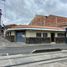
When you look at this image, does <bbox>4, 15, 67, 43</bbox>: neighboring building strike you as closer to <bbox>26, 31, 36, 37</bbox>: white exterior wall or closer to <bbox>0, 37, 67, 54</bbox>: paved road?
<bbox>26, 31, 36, 37</bbox>: white exterior wall

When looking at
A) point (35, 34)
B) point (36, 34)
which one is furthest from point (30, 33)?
point (36, 34)

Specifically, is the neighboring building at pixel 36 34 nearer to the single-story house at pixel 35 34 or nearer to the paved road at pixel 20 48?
the single-story house at pixel 35 34

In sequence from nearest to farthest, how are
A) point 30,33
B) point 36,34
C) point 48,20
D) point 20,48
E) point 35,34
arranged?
1. point 20,48
2. point 30,33
3. point 35,34
4. point 36,34
5. point 48,20

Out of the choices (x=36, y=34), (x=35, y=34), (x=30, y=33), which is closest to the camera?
(x=30, y=33)

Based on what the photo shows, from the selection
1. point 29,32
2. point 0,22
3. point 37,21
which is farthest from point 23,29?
point 37,21

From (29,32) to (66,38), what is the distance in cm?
968

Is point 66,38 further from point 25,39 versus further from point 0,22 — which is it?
point 0,22

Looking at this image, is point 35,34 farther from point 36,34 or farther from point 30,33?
point 30,33

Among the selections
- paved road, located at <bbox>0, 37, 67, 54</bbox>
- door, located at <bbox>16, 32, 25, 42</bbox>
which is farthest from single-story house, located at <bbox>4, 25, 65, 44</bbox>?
paved road, located at <bbox>0, 37, 67, 54</bbox>

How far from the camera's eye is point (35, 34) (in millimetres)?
38719

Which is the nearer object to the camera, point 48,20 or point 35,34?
point 35,34

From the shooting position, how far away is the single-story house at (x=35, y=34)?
124 ft

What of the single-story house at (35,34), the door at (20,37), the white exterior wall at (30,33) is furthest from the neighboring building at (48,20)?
the door at (20,37)

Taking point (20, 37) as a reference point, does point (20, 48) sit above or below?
below
